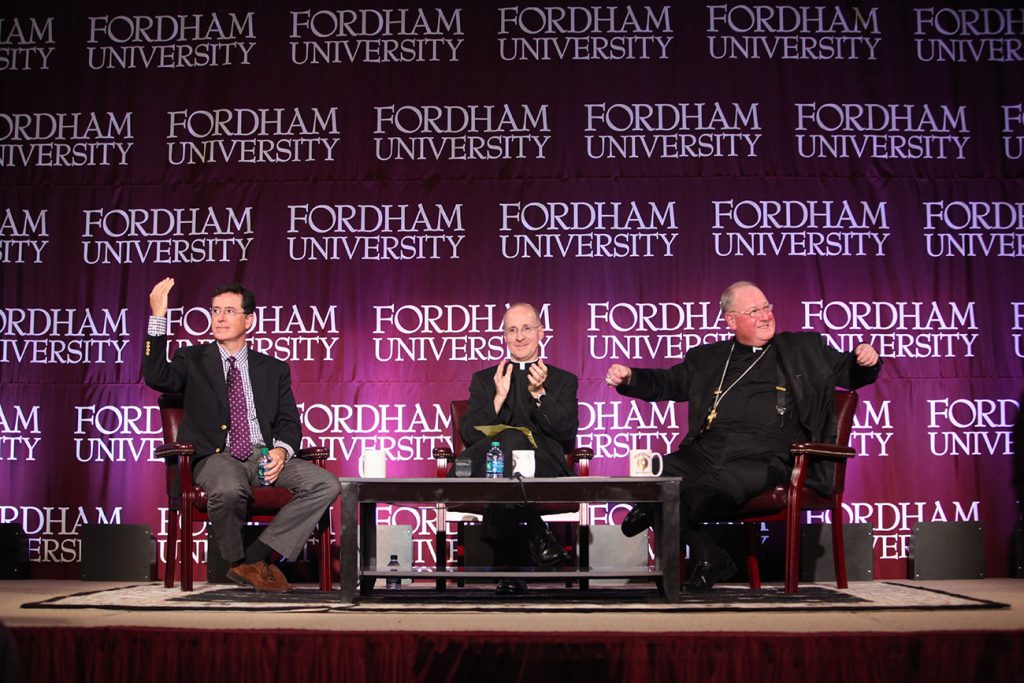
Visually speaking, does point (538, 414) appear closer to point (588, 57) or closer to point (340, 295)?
point (340, 295)

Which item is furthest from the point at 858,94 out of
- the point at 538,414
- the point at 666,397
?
the point at 538,414

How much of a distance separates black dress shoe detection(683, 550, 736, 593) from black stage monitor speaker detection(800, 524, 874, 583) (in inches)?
31.8

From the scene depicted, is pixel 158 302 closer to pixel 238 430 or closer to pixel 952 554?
pixel 238 430

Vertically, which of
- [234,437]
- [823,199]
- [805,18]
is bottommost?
[234,437]

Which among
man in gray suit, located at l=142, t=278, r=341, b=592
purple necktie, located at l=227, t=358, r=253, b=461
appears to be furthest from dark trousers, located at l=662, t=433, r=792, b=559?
purple necktie, located at l=227, t=358, r=253, b=461

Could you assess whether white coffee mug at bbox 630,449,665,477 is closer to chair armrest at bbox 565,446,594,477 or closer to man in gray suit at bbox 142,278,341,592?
chair armrest at bbox 565,446,594,477

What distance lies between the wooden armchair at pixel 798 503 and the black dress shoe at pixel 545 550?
63 centimetres

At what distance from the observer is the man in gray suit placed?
456 cm

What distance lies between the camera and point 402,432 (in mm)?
5758

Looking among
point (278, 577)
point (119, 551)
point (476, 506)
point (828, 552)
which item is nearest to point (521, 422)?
point (476, 506)

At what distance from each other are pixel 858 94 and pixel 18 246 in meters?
4.28

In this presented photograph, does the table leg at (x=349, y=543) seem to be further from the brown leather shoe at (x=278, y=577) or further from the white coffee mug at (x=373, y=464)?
the brown leather shoe at (x=278, y=577)

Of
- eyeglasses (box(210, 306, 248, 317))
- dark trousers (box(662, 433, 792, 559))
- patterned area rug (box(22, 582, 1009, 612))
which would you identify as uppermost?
eyeglasses (box(210, 306, 248, 317))

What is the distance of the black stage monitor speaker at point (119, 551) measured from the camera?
5340 millimetres
